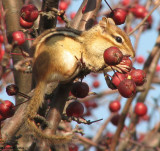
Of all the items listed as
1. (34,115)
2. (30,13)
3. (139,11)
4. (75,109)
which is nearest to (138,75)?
(75,109)

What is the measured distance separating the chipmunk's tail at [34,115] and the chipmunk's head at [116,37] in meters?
0.78

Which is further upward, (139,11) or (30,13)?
(30,13)

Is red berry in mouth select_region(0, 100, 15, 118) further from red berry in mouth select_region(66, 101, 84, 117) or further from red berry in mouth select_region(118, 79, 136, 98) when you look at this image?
red berry in mouth select_region(118, 79, 136, 98)

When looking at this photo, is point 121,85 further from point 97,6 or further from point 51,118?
point 97,6

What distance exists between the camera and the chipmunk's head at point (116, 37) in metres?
2.94

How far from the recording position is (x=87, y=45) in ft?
9.30

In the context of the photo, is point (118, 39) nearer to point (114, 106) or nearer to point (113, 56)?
point (113, 56)

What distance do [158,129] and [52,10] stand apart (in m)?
2.90

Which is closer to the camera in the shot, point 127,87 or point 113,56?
point 113,56

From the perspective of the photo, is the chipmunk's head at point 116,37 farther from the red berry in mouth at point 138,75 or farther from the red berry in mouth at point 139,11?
the red berry in mouth at point 139,11

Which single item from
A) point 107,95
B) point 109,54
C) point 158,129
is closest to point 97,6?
point 109,54

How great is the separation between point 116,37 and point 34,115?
3.40ft

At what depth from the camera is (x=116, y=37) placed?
2.98 meters

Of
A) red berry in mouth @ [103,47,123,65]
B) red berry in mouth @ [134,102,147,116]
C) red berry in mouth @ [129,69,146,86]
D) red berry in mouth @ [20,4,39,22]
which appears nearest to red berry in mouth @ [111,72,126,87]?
red berry in mouth @ [129,69,146,86]
